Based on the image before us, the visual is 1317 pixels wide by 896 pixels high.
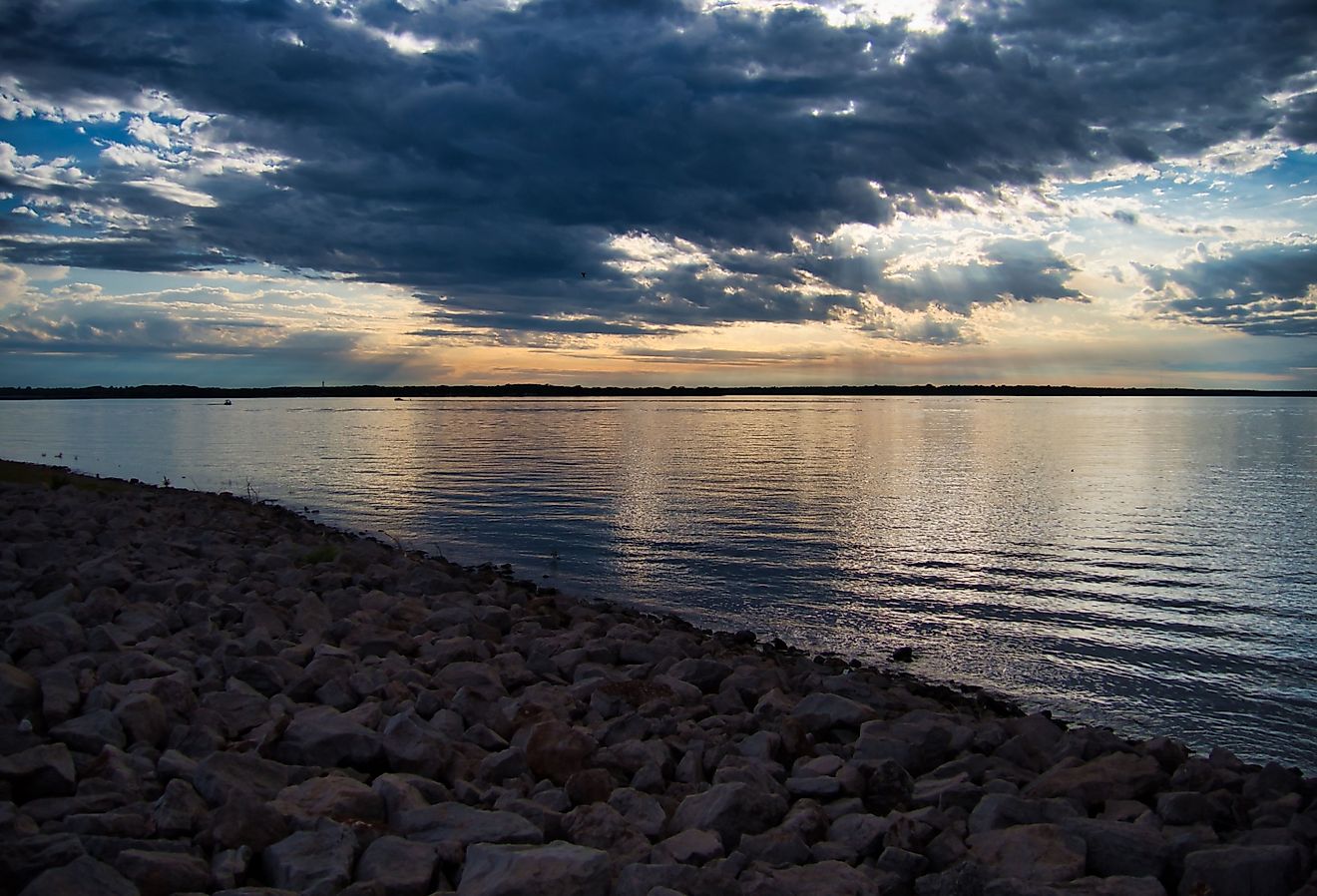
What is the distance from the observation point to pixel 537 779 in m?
5.73

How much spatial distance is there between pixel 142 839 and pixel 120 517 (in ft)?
50.8

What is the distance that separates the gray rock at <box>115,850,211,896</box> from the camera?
391 cm

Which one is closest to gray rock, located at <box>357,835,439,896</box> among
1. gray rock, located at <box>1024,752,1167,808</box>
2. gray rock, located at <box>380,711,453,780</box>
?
gray rock, located at <box>380,711,453,780</box>

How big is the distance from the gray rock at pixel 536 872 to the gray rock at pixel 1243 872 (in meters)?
2.92

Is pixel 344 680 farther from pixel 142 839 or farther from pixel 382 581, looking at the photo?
pixel 382 581

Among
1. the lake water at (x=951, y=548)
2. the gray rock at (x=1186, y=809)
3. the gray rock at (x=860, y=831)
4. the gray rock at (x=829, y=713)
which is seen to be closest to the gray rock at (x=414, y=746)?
the gray rock at (x=860, y=831)

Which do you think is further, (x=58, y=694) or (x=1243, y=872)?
(x=58, y=694)

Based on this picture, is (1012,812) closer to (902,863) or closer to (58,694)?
(902,863)

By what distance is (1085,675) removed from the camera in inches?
442

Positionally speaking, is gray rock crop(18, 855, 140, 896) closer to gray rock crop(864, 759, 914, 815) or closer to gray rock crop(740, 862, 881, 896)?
gray rock crop(740, 862, 881, 896)


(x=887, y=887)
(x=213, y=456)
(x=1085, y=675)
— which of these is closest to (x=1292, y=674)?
(x=1085, y=675)

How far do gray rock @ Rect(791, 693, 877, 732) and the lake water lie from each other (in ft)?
13.4

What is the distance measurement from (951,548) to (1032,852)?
15.9 metres

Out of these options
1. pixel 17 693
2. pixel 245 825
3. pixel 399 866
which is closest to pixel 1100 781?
pixel 399 866
